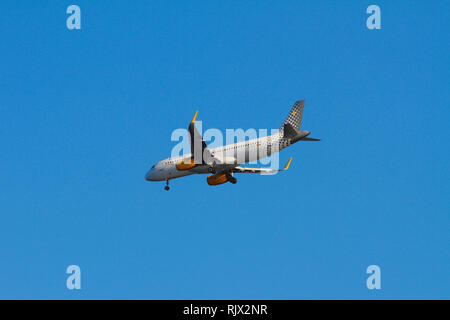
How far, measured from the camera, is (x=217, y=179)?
82.0m

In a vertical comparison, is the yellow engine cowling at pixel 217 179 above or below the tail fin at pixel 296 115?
below

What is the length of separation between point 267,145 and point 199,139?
9.98 metres

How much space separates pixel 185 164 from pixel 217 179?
686cm

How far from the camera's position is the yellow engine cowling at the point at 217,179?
268ft

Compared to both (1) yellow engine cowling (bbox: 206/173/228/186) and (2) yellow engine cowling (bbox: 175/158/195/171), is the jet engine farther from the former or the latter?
(2) yellow engine cowling (bbox: 175/158/195/171)

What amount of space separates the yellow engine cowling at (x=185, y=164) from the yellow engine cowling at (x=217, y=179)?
620 cm

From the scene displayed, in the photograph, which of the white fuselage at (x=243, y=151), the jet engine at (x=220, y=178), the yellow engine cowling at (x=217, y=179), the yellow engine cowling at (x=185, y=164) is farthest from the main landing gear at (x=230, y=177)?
the yellow engine cowling at (x=185, y=164)

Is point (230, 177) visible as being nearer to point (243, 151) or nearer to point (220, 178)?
point (220, 178)

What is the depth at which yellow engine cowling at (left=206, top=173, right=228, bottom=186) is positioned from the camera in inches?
3216

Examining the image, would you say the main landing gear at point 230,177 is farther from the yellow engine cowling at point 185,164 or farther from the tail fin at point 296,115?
the tail fin at point 296,115
